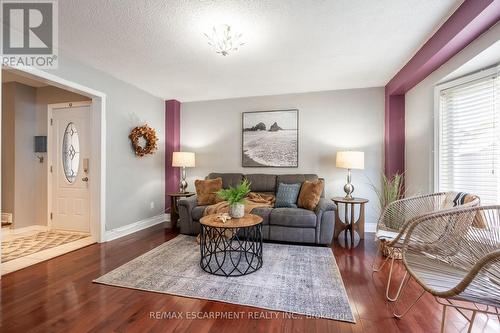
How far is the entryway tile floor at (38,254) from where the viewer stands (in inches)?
98.2

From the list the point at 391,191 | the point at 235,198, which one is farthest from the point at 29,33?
the point at 391,191

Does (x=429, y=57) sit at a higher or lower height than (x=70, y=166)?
higher

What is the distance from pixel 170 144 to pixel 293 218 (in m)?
2.86

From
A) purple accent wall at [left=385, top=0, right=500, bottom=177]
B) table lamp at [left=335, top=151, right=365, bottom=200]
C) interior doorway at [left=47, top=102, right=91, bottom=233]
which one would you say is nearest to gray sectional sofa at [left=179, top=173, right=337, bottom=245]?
table lamp at [left=335, top=151, right=365, bottom=200]

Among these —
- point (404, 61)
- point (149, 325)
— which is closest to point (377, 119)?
point (404, 61)

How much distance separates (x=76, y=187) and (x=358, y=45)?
4.44 metres

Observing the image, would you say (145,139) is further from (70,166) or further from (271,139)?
(271,139)

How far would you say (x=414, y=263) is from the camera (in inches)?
60.0

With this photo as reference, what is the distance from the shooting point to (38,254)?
9.44 feet

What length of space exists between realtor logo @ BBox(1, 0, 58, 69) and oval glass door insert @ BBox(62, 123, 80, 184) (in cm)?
147

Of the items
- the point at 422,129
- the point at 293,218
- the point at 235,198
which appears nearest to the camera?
the point at 235,198

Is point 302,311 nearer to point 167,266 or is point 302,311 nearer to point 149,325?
point 149,325

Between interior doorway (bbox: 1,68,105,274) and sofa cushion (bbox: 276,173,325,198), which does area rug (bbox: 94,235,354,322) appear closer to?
sofa cushion (bbox: 276,173,325,198)

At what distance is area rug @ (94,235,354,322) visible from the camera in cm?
187
